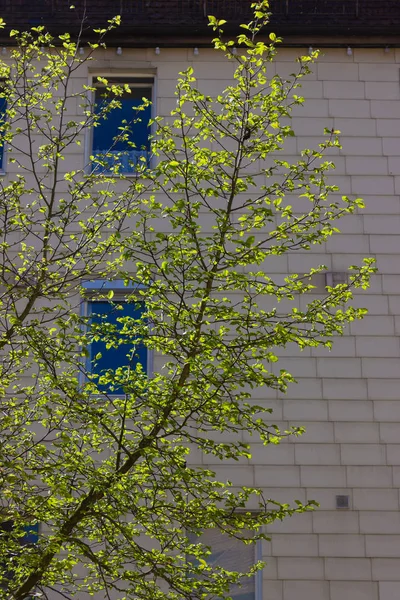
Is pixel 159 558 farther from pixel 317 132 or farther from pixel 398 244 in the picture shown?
pixel 317 132

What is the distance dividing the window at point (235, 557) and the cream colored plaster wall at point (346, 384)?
0.66ft

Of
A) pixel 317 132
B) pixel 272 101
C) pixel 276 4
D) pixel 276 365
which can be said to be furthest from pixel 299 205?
pixel 272 101

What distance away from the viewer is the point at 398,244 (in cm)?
1502

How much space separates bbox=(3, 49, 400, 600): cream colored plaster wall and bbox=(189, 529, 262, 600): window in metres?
0.20

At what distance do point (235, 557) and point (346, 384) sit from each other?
9.64ft

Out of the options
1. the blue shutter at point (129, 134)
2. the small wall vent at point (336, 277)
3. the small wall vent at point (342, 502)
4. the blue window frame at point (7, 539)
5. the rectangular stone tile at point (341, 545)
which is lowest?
the blue window frame at point (7, 539)

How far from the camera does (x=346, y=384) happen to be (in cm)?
1437

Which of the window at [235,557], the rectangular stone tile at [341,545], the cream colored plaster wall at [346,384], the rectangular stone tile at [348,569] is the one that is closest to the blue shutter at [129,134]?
the cream colored plaster wall at [346,384]

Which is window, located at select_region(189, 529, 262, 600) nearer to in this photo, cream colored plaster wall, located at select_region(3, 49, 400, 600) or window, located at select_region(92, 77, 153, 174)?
cream colored plaster wall, located at select_region(3, 49, 400, 600)

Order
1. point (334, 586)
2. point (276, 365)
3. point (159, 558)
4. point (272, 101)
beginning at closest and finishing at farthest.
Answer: point (159, 558) < point (272, 101) < point (334, 586) < point (276, 365)

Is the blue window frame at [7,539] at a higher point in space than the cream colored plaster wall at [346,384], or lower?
lower

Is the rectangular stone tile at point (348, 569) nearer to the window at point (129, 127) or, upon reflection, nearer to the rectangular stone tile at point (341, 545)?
the rectangular stone tile at point (341, 545)

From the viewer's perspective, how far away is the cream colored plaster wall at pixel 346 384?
536 inches

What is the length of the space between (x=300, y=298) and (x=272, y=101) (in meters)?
5.40
